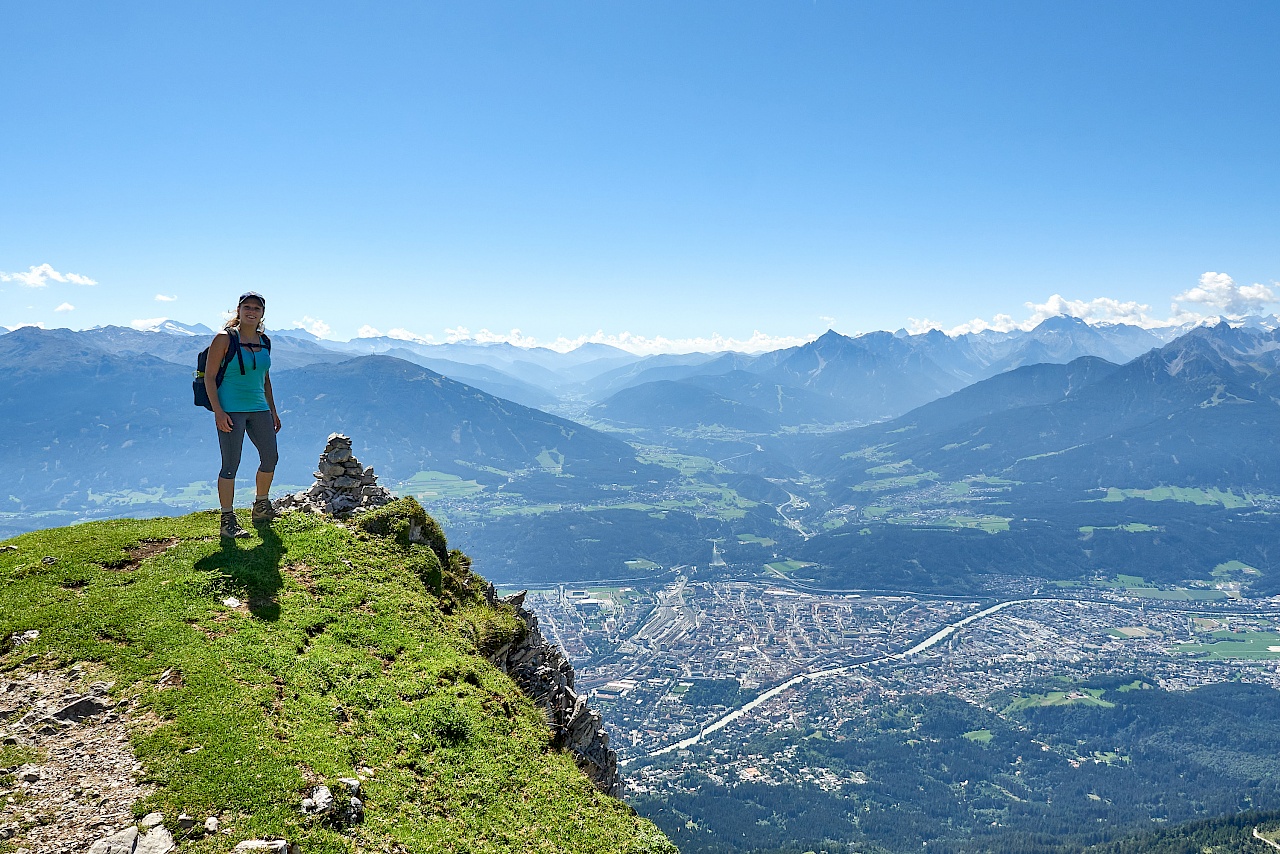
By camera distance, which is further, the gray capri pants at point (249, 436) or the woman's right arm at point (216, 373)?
the gray capri pants at point (249, 436)

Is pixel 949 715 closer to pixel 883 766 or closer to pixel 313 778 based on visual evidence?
pixel 883 766

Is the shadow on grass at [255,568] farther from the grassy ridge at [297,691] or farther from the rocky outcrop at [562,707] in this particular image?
the rocky outcrop at [562,707]

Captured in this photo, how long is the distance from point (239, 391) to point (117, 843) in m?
12.0

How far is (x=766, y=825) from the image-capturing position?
13175 cm

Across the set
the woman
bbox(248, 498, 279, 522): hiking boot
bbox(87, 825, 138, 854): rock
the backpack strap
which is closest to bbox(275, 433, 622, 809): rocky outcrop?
bbox(248, 498, 279, 522): hiking boot

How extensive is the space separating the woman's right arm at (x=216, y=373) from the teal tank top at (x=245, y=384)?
17 centimetres

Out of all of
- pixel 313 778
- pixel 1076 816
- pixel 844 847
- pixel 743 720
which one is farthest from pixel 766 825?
pixel 313 778

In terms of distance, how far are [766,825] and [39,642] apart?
489ft

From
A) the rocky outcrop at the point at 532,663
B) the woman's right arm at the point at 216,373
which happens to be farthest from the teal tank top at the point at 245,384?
the rocky outcrop at the point at 532,663

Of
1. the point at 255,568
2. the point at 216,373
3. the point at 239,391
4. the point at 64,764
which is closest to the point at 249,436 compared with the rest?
the point at 239,391

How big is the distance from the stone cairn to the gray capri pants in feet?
12.4

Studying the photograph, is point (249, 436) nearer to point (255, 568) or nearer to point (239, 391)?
point (239, 391)

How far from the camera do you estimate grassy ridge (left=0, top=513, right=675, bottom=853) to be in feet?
35.5

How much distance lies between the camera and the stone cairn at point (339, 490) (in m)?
22.7
